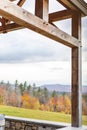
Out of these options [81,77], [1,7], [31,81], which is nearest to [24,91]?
[31,81]

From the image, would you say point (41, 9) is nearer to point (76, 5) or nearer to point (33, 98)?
point (76, 5)

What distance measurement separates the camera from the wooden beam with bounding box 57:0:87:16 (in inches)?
179

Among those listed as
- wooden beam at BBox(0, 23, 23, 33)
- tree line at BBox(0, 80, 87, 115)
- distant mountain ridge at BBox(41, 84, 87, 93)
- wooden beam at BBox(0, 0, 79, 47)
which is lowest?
tree line at BBox(0, 80, 87, 115)

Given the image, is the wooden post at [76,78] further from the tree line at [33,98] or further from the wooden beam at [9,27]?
the wooden beam at [9,27]

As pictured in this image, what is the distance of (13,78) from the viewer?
7.47 metres

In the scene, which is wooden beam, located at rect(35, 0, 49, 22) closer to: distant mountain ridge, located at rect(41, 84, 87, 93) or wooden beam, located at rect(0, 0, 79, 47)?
wooden beam, located at rect(0, 0, 79, 47)

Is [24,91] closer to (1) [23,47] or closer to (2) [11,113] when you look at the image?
(2) [11,113]

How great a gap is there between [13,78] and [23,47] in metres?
1.00

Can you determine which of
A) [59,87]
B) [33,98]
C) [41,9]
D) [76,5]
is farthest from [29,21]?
[33,98]

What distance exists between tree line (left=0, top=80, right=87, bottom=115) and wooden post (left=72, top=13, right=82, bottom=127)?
1094 mm

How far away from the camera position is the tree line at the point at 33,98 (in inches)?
239

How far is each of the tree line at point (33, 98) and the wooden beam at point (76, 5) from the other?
2.06 metres

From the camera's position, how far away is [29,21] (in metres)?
3.31

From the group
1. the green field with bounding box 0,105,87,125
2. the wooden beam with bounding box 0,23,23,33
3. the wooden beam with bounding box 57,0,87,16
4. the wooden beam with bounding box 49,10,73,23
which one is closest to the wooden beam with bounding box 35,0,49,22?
the wooden beam with bounding box 57,0,87,16
